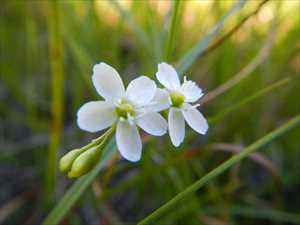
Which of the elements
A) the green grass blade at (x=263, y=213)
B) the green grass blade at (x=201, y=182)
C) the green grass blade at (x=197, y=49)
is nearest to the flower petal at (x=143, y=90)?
the green grass blade at (x=201, y=182)

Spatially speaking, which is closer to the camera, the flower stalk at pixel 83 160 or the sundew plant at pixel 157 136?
the flower stalk at pixel 83 160

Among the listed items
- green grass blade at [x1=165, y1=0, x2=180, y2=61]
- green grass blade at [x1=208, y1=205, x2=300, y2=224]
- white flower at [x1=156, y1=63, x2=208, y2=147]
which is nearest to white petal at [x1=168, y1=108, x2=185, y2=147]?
white flower at [x1=156, y1=63, x2=208, y2=147]

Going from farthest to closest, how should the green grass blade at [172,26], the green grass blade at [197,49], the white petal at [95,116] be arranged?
the green grass blade at [197,49], the green grass blade at [172,26], the white petal at [95,116]

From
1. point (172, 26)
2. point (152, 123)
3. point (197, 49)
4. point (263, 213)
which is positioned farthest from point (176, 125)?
point (263, 213)

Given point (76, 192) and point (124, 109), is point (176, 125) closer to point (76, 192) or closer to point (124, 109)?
point (124, 109)

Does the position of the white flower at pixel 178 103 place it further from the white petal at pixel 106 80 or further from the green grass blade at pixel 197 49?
the green grass blade at pixel 197 49

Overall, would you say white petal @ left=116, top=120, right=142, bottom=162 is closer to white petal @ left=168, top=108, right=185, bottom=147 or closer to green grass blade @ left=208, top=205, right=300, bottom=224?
white petal @ left=168, top=108, right=185, bottom=147
